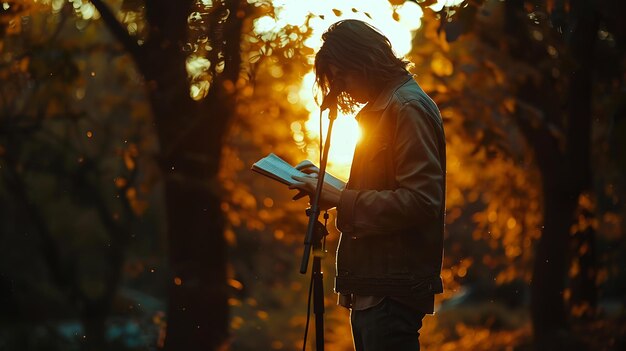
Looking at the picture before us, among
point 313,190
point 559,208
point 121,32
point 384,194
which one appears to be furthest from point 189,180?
point 384,194

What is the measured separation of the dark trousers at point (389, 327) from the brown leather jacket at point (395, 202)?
0.05 m

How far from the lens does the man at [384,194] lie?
3.11 meters

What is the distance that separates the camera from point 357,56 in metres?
3.25

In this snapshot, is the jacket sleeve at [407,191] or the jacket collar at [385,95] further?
the jacket collar at [385,95]

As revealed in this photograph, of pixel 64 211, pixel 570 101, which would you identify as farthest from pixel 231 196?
pixel 64 211

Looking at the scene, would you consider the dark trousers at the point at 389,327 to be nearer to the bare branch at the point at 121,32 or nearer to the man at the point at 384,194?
the man at the point at 384,194

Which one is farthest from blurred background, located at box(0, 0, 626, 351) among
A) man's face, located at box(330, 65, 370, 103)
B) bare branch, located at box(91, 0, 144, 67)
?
man's face, located at box(330, 65, 370, 103)

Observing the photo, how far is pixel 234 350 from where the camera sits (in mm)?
8875

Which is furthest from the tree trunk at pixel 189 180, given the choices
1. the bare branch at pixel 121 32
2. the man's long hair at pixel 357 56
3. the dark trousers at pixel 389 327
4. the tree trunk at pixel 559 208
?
the dark trousers at pixel 389 327

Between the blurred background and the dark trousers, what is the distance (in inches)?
60.3

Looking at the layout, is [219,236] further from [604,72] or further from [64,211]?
[64,211]

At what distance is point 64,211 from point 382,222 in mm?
22908

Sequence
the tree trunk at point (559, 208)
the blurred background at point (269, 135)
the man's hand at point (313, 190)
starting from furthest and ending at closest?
the tree trunk at point (559, 208) → the blurred background at point (269, 135) → the man's hand at point (313, 190)

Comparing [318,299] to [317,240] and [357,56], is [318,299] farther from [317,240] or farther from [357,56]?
Answer: [357,56]
